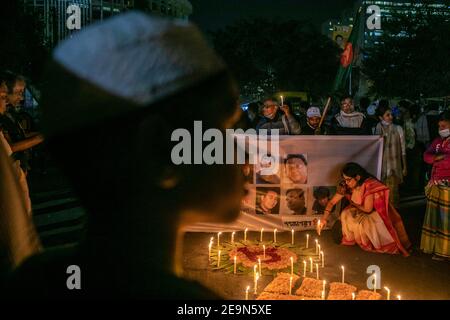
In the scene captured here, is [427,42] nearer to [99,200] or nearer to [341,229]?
[341,229]

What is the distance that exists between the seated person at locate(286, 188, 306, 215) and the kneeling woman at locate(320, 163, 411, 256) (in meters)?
0.69

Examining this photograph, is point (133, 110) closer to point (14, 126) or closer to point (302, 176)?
point (14, 126)

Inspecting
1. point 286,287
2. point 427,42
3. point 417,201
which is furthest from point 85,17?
point 286,287

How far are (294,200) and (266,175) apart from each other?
58cm

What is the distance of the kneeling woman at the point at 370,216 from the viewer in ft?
22.3

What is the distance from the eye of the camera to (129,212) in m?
1.04

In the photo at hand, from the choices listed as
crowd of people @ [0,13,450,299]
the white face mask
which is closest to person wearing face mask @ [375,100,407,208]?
the white face mask

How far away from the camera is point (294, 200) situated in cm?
766

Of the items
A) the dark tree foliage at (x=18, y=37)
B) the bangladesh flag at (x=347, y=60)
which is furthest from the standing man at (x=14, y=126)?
the dark tree foliage at (x=18, y=37)

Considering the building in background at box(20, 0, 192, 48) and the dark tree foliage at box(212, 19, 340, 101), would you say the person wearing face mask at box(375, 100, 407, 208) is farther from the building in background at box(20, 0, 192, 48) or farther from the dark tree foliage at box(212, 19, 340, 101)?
the dark tree foliage at box(212, 19, 340, 101)

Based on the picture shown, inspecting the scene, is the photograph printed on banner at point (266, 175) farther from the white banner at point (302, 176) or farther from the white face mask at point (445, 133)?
the white face mask at point (445, 133)

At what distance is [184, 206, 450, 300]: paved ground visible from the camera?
17.9ft

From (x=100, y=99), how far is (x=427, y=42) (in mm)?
31021

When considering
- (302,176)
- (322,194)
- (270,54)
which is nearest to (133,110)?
(302,176)
